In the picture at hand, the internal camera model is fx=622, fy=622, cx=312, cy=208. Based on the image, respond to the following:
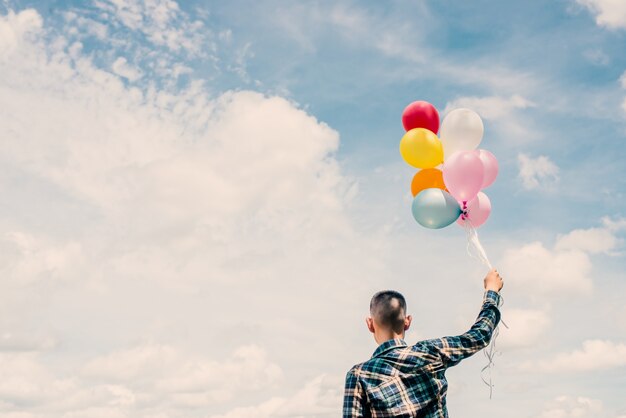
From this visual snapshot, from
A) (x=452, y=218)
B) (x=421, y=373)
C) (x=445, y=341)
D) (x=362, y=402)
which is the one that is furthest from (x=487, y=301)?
(x=452, y=218)

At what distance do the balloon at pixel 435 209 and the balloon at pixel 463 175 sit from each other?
122 mm

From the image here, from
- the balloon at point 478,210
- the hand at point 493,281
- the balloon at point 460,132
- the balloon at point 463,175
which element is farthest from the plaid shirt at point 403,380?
the balloon at point 460,132

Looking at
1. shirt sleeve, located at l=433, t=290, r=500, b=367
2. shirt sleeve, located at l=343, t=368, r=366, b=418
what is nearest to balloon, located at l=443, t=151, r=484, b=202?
shirt sleeve, located at l=433, t=290, r=500, b=367

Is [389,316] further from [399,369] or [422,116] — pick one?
[422,116]

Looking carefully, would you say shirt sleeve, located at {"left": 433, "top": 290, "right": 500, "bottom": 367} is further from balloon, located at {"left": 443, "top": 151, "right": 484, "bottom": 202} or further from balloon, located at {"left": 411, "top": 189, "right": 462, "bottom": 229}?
balloon, located at {"left": 443, "top": 151, "right": 484, "bottom": 202}

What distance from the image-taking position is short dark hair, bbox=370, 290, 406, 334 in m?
4.20

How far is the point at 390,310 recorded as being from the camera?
4.21m

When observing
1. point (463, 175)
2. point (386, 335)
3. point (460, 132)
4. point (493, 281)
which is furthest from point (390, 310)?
point (460, 132)

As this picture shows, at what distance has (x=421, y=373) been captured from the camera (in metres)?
4.07

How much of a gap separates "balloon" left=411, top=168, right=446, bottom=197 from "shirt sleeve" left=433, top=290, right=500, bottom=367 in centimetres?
331

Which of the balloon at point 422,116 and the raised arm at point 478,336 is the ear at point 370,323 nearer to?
the raised arm at point 478,336

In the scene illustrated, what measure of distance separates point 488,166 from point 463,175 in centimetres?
77

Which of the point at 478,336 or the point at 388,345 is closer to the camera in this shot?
the point at 388,345

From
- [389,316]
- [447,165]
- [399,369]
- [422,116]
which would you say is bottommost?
[399,369]
